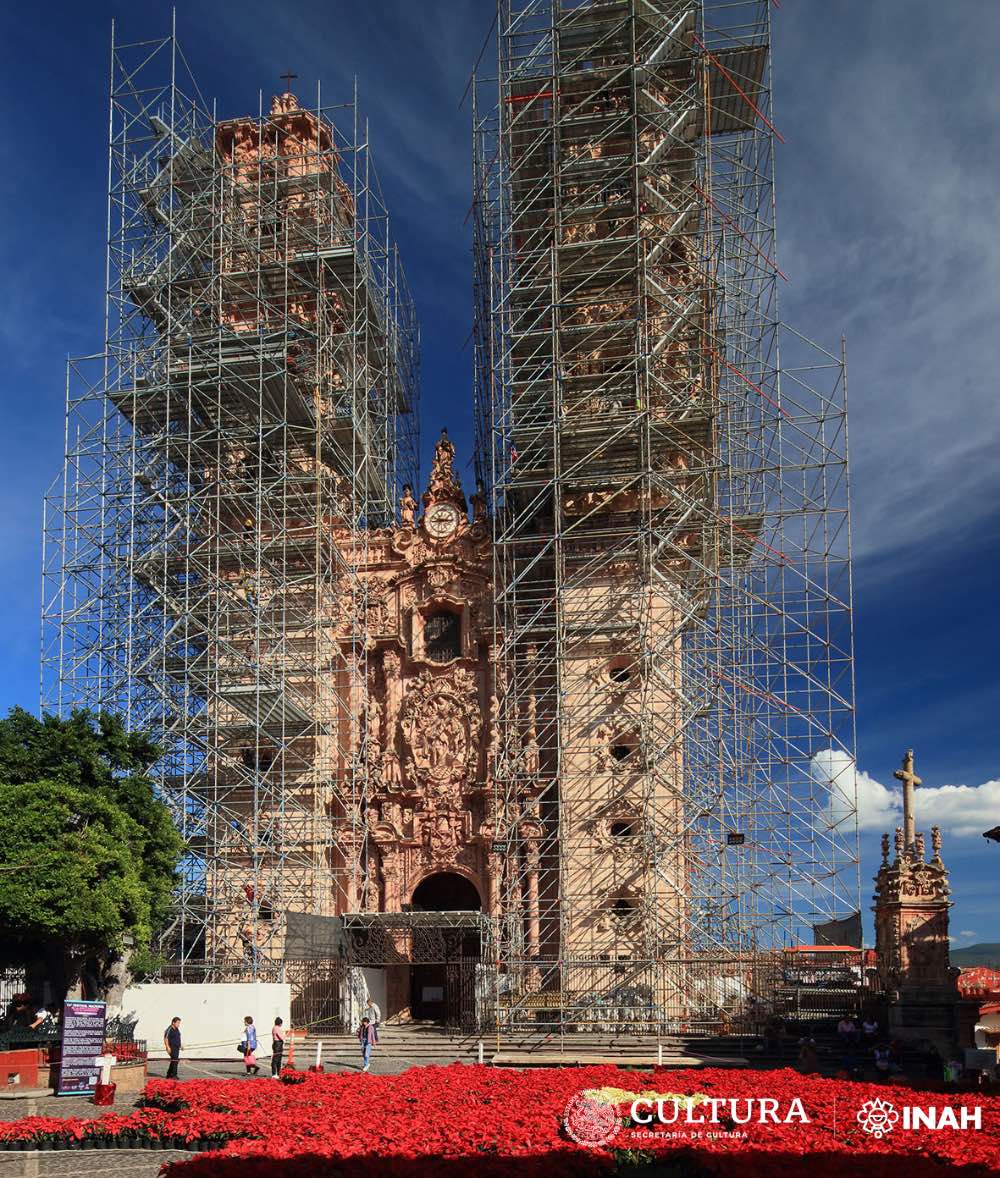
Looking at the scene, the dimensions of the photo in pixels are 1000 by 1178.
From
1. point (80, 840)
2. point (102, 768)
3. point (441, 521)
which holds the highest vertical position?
point (441, 521)

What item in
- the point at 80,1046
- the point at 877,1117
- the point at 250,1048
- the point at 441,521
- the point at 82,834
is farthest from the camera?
the point at 441,521

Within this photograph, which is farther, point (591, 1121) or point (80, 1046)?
point (80, 1046)

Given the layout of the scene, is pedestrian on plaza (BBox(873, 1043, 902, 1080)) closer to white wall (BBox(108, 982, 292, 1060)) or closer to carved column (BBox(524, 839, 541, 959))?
carved column (BBox(524, 839, 541, 959))

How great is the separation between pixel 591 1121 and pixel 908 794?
1710 cm

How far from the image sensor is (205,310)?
3709 cm

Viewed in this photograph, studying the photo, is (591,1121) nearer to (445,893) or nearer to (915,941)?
(915,941)

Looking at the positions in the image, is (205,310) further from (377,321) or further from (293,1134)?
(293,1134)

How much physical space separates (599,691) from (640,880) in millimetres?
4831

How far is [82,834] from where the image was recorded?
25.5m

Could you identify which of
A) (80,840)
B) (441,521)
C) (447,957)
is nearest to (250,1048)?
(80,840)

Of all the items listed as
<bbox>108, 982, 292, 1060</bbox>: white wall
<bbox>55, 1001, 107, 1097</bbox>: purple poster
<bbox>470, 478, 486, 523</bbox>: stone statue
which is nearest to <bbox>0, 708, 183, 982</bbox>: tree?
<bbox>108, 982, 292, 1060</bbox>: white wall

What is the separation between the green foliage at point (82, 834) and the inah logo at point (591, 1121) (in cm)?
1299

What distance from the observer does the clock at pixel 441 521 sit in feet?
120

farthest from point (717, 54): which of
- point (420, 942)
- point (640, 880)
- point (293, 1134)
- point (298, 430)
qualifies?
point (293, 1134)
